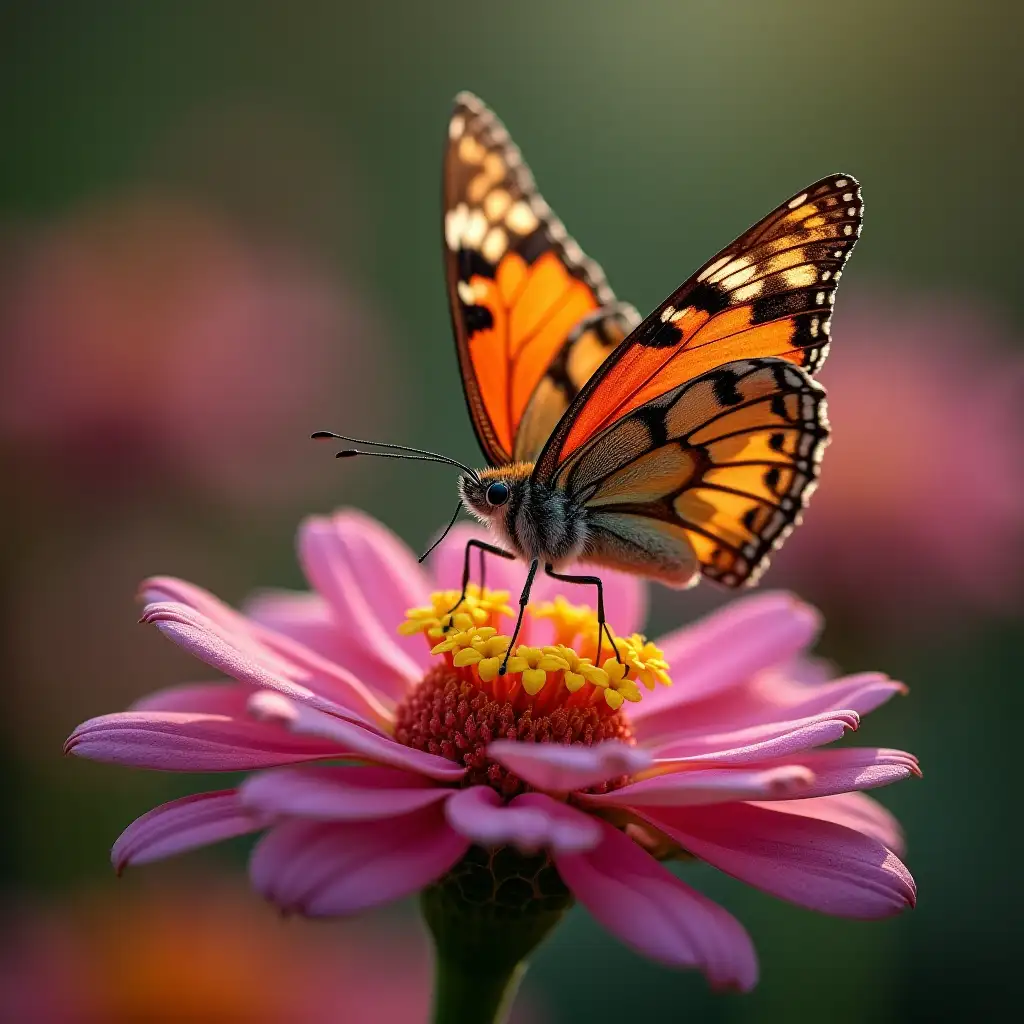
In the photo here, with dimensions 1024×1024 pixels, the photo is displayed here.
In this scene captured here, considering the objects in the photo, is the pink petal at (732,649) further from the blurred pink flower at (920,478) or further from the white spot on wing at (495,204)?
the blurred pink flower at (920,478)

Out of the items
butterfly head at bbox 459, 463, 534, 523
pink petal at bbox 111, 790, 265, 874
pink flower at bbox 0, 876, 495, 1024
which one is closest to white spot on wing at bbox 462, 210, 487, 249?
butterfly head at bbox 459, 463, 534, 523

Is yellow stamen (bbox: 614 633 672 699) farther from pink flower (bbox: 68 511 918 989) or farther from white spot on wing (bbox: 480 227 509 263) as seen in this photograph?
white spot on wing (bbox: 480 227 509 263)

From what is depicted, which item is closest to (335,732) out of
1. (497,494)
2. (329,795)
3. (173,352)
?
(329,795)

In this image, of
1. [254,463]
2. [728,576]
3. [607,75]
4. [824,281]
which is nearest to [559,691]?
[728,576]

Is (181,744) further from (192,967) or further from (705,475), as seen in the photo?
(192,967)

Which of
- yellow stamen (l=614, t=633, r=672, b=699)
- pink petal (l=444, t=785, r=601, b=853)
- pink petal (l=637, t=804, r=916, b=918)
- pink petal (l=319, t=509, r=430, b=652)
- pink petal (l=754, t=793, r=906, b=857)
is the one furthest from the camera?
pink petal (l=319, t=509, r=430, b=652)

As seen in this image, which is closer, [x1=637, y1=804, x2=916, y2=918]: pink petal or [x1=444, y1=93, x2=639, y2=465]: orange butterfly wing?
[x1=637, y1=804, x2=916, y2=918]: pink petal

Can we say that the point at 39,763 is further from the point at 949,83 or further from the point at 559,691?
the point at 949,83
